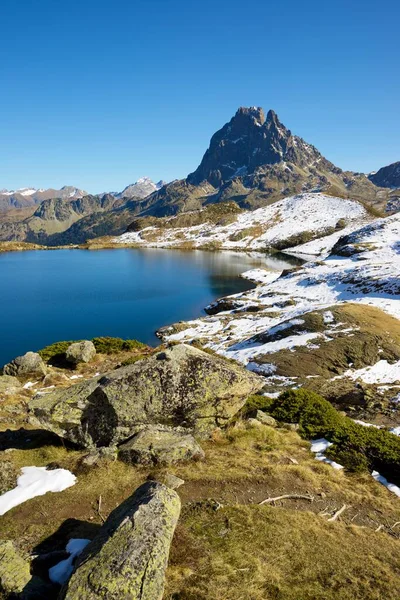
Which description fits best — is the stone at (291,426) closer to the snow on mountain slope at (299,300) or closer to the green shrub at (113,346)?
the snow on mountain slope at (299,300)

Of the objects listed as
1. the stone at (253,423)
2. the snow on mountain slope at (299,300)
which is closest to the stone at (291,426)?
the stone at (253,423)

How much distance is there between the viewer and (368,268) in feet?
235

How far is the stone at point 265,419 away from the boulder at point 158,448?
5378mm

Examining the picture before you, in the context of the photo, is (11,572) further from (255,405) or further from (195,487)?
(255,405)

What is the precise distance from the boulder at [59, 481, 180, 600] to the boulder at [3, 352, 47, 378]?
26.7 meters

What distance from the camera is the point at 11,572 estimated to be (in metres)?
7.33

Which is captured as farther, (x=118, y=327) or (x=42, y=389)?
(x=118, y=327)

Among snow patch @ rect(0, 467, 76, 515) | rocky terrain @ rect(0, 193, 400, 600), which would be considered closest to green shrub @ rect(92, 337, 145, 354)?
rocky terrain @ rect(0, 193, 400, 600)

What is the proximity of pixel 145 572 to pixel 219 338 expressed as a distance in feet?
135

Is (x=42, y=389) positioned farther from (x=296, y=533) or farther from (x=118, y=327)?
(x=118, y=327)

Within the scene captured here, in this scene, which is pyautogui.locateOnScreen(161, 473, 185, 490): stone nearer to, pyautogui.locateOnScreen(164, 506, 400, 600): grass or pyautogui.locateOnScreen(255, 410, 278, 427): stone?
pyautogui.locateOnScreen(164, 506, 400, 600): grass

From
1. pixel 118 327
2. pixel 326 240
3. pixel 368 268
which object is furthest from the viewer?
pixel 326 240

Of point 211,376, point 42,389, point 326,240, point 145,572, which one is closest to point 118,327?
point 42,389

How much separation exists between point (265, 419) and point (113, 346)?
82.1ft
